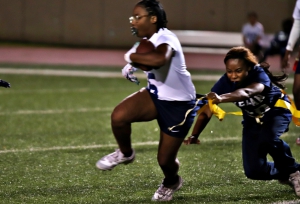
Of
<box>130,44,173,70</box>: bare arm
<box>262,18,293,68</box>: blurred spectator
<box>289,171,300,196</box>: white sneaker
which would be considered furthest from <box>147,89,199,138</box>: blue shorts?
<box>262,18,293,68</box>: blurred spectator

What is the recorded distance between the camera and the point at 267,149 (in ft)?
14.7

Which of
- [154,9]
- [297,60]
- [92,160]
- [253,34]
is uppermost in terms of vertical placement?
[154,9]

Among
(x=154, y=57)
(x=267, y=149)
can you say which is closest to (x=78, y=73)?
(x=267, y=149)

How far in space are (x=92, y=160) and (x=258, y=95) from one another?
221cm

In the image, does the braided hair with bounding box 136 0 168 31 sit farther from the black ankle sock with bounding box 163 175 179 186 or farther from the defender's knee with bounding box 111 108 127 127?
the black ankle sock with bounding box 163 175 179 186

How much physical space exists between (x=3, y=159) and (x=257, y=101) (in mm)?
2853

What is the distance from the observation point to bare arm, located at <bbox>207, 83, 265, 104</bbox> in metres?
3.82

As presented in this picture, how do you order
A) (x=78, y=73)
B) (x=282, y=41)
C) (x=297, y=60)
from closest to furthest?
(x=297, y=60) → (x=78, y=73) → (x=282, y=41)

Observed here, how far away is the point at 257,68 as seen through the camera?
4426mm

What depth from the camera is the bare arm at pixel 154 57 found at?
3.92m

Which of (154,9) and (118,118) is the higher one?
(154,9)

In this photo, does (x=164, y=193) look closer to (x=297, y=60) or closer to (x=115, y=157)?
(x=115, y=157)

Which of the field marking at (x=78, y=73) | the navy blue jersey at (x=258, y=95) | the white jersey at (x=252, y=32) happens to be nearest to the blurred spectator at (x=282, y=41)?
the white jersey at (x=252, y=32)

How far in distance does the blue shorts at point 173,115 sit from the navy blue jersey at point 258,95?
407 millimetres
